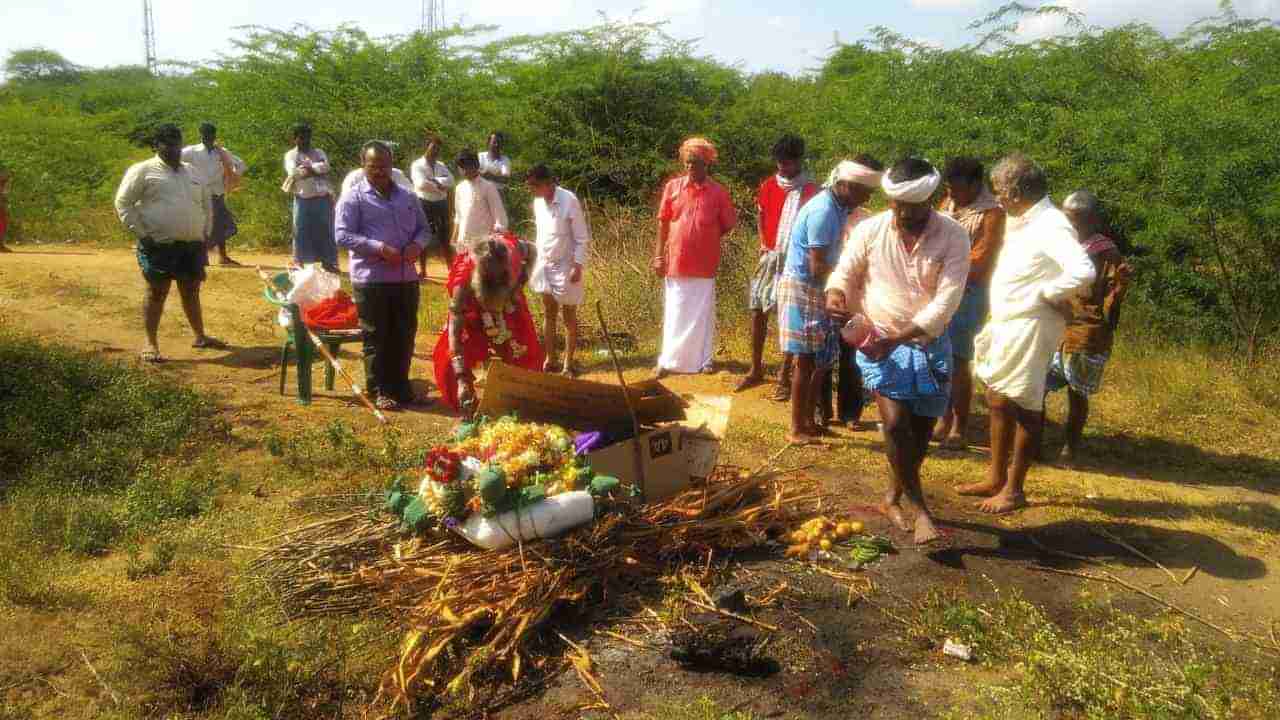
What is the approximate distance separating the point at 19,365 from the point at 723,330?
6306mm

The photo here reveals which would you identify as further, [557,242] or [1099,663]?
[557,242]

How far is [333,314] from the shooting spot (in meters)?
7.46

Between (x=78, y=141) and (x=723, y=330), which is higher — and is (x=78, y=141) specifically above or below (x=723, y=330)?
above

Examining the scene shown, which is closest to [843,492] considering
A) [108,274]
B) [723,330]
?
[723,330]

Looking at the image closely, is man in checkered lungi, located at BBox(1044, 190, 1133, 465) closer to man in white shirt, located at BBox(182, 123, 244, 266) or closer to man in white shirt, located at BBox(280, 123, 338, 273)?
man in white shirt, located at BBox(280, 123, 338, 273)

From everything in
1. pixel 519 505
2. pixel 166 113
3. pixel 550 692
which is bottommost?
pixel 550 692

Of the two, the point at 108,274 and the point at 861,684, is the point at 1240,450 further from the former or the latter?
the point at 108,274

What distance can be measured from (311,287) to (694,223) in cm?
308

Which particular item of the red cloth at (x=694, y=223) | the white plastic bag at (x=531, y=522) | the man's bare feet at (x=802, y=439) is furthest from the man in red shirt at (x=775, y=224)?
the white plastic bag at (x=531, y=522)

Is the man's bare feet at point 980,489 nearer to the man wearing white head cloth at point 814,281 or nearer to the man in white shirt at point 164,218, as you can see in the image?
the man wearing white head cloth at point 814,281

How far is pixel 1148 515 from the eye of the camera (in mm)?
5512

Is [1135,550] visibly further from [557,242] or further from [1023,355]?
→ [557,242]

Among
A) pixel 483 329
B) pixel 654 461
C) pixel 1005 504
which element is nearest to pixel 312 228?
pixel 483 329

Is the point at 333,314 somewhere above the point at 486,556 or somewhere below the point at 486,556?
above
